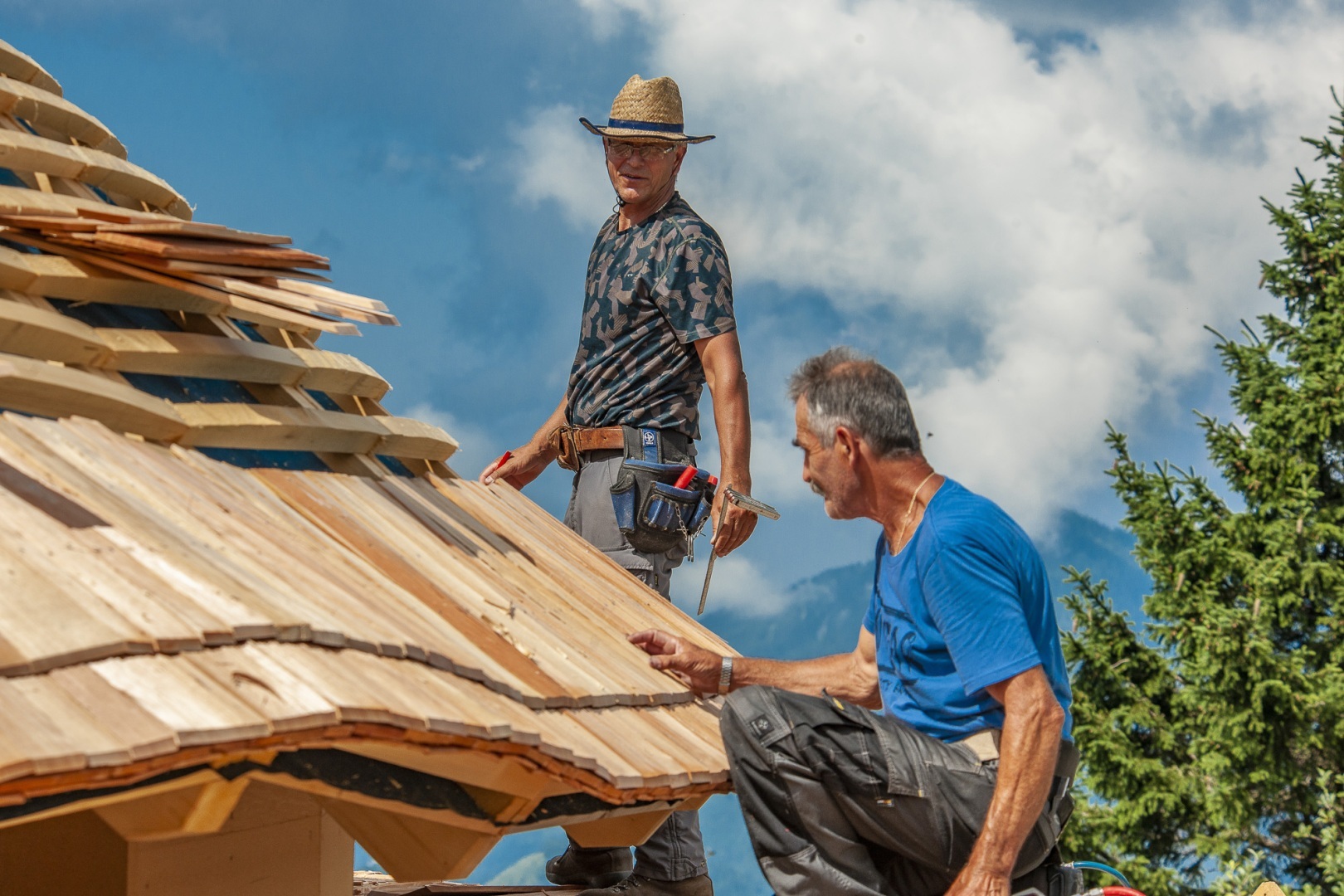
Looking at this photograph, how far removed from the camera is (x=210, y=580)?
2.85 meters

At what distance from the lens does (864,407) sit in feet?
12.5

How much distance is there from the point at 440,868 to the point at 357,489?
1280mm

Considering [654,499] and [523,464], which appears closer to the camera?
[654,499]

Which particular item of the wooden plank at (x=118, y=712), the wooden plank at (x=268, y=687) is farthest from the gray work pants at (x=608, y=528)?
the wooden plank at (x=118, y=712)

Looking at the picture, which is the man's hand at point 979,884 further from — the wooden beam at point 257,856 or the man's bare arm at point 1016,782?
the wooden beam at point 257,856

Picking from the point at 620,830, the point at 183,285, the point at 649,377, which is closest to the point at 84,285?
the point at 183,285

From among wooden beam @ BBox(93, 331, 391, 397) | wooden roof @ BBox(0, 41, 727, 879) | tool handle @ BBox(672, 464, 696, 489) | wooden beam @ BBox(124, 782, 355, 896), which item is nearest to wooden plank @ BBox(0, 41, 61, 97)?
wooden roof @ BBox(0, 41, 727, 879)

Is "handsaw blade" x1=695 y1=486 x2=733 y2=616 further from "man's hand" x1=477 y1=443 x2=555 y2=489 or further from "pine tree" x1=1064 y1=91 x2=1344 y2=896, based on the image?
"pine tree" x1=1064 y1=91 x2=1344 y2=896

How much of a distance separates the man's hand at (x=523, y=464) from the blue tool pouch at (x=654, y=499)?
0.69 metres

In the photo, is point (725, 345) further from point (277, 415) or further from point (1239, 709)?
point (1239, 709)

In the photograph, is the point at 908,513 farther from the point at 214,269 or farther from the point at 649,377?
the point at 214,269

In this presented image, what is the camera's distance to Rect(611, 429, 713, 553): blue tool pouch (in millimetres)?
5305

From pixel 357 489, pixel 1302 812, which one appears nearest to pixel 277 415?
pixel 357 489

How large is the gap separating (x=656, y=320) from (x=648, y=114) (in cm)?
86
